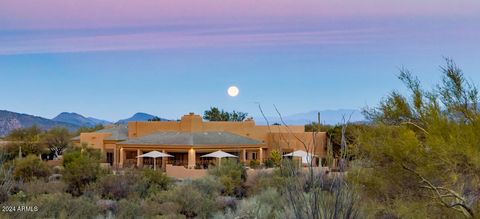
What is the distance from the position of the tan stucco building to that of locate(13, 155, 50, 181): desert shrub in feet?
26.6

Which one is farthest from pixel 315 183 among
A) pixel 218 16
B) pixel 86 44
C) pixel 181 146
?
pixel 181 146

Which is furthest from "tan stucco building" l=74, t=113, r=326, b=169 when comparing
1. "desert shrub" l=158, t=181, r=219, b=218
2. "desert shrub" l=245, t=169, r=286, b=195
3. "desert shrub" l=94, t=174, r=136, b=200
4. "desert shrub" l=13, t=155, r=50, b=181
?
"desert shrub" l=158, t=181, r=219, b=218

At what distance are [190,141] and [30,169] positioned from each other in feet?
44.4

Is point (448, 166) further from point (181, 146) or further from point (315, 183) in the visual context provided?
point (181, 146)

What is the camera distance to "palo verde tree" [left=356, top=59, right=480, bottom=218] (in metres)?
12.0

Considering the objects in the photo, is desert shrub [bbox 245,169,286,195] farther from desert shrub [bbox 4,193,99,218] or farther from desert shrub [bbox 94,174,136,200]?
desert shrub [bbox 4,193,99,218]

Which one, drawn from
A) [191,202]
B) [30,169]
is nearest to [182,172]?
[30,169]

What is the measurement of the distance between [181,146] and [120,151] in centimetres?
547

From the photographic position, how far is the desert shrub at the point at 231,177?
23.1 meters

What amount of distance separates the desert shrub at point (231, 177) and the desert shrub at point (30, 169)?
7398 mm

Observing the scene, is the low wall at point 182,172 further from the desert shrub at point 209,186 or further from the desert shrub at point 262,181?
the desert shrub at point 209,186

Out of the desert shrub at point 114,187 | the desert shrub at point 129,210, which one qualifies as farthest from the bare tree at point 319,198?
the desert shrub at point 114,187

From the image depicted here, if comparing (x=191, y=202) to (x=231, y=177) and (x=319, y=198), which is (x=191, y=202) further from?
(x=319, y=198)

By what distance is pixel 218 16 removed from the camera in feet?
83.4
